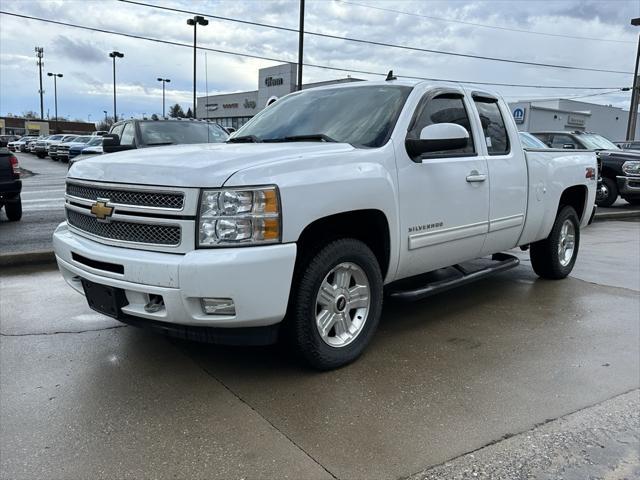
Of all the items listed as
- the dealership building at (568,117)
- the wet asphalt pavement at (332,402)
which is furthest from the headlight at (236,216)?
the dealership building at (568,117)

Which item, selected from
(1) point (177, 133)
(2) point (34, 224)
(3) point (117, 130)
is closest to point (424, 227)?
(1) point (177, 133)

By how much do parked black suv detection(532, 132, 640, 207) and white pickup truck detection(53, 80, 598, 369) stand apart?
976 centimetres

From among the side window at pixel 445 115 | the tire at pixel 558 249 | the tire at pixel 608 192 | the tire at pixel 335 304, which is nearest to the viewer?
the tire at pixel 335 304

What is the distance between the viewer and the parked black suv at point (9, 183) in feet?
31.0

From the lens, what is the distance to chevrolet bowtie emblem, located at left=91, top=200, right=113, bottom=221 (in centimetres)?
342

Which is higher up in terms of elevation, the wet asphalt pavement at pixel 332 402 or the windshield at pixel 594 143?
the windshield at pixel 594 143

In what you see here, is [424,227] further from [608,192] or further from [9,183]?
[608,192]

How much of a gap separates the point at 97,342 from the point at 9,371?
65 cm

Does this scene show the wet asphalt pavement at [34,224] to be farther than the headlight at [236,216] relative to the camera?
Yes

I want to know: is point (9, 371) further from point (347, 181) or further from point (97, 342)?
point (347, 181)

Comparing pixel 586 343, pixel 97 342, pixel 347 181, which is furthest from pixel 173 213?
pixel 586 343

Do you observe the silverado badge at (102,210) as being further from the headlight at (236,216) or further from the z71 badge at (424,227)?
the z71 badge at (424,227)

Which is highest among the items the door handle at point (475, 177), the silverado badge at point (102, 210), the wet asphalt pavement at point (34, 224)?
the door handle at point (475, 177)

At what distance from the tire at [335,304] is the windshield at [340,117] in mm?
870
